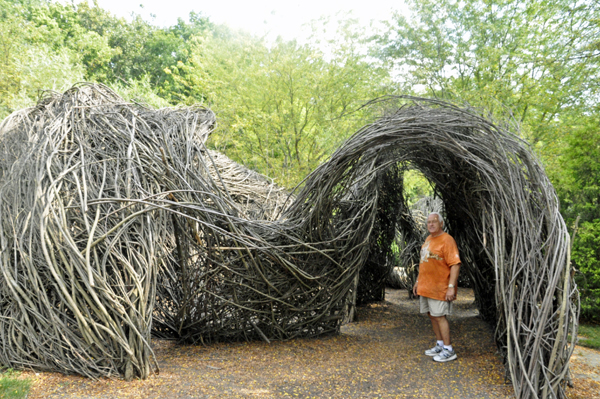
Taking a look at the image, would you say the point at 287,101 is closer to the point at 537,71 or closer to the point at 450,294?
the point at 537,71

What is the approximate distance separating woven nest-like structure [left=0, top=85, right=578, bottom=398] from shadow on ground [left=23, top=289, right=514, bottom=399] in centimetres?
21

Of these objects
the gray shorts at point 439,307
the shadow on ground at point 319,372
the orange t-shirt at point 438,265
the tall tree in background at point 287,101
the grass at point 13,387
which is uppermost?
the tall tree in background at point 287,101

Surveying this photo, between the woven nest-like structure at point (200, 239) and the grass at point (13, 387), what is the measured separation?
31cm

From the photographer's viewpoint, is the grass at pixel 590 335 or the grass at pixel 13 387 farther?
the grass at pixel 590 335

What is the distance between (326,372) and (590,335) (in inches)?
165

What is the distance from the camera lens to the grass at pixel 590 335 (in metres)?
5.22

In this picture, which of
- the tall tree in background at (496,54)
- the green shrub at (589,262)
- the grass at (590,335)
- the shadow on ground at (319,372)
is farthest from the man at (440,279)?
the tall tree in background at (496,54)

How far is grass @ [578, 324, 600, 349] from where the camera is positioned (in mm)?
5223

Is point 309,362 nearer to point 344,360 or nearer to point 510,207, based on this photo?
point 344,360

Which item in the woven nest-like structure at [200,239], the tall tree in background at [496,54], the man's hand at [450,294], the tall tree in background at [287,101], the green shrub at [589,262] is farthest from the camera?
the tall tree in background at [287,101]

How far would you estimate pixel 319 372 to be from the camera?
4.02 m

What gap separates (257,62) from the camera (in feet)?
39.3

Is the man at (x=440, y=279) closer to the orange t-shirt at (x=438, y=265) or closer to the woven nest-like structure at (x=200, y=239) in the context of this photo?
the orange t-shirt at (x=438, y=265)

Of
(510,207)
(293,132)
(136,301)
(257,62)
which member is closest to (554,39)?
(293,132)
